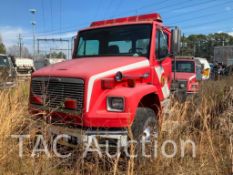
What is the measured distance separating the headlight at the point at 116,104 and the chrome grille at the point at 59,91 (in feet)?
1.29

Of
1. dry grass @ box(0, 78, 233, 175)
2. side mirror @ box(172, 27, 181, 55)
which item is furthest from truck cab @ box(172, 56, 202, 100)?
dry grass @ box(0, 78, 233, 175)

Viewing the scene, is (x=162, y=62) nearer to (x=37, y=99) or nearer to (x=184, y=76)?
(x=37, y=99)

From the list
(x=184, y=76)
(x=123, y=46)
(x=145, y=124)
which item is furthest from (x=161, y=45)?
(x=184, y=76)

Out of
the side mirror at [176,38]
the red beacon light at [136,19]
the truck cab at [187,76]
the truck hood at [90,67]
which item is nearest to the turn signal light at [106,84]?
the truck hood at [90,67]

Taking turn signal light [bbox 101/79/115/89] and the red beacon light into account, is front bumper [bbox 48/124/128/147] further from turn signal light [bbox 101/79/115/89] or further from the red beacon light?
the red beacon light

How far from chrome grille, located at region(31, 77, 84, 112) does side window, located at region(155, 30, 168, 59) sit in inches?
80.0

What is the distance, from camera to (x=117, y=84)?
16.4 ft

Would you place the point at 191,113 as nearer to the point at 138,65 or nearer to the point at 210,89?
the point at 138,65

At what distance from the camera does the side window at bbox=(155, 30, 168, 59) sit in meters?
6.19

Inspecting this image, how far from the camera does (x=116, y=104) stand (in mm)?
4617

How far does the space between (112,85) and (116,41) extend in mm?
1743

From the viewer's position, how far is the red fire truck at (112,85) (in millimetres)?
4574

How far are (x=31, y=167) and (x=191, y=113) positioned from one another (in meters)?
3.47

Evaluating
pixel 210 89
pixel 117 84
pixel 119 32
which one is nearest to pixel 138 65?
pixel 117 84
